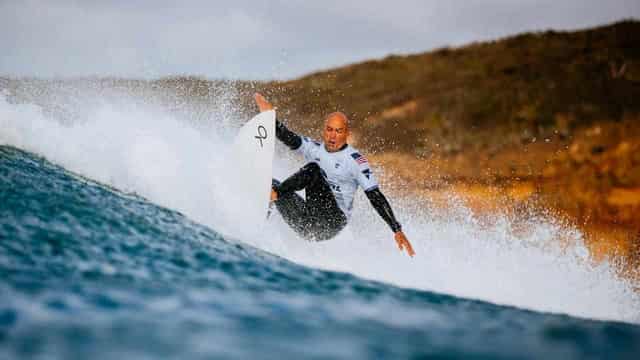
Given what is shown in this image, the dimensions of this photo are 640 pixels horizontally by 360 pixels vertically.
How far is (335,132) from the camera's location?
12.9 feet

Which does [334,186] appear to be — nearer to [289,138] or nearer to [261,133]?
[289,138]

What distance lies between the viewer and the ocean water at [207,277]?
2.54 metres

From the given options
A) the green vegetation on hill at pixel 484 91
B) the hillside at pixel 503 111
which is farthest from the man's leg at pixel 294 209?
the green vegetation on hill at pixel 484 91

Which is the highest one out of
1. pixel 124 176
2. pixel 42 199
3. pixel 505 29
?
pixel 505 29

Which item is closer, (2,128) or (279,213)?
(279,213)

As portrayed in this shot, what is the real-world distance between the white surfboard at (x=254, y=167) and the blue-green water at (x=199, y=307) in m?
0.36

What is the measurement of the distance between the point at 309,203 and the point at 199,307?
52.6 inches

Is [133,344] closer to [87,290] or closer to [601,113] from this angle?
[87,290]

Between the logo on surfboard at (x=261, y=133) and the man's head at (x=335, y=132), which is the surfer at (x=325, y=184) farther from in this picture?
the logo on surfboard at (x=261, y=133)

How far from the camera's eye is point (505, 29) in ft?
28.8

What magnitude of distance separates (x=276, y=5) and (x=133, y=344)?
5.41 meters

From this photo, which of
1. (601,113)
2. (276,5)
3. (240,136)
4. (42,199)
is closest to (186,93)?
(276,5)

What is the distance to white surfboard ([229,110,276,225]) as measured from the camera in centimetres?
405

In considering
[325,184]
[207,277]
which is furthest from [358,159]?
[207,277]
